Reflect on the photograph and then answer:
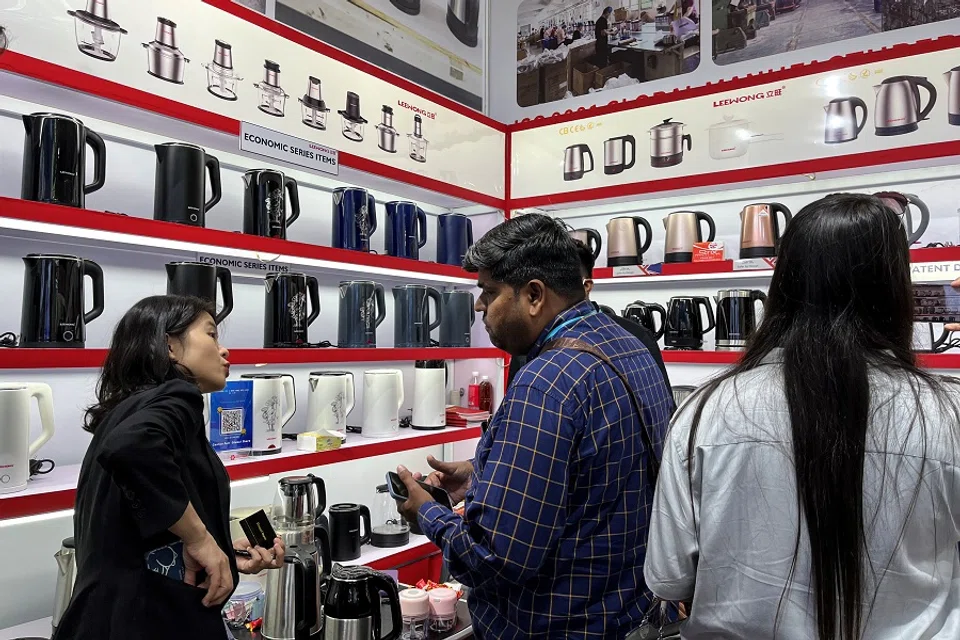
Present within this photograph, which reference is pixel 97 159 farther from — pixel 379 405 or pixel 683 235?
pixel 683 235

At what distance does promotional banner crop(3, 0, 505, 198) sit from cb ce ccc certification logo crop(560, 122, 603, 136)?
1.41 ft

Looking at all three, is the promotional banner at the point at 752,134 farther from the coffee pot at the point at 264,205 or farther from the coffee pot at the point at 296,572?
the coffee pot at the point at 296,572

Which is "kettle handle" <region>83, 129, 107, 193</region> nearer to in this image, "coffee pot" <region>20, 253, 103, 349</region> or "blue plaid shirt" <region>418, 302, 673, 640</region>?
"coffee pot" <region>20, 253, 103, 349</region>

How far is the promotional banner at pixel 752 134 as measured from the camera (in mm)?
2568

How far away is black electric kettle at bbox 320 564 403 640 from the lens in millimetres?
1877

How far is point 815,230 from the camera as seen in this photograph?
98 centimetres

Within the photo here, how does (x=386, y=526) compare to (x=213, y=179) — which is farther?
(x=386, y=526)

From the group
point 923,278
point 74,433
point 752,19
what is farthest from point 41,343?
point 752,19

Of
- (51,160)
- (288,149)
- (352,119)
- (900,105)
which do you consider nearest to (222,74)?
Result: (288,149)

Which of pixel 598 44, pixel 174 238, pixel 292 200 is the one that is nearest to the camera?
pixel 174 238

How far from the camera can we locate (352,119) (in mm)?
2697

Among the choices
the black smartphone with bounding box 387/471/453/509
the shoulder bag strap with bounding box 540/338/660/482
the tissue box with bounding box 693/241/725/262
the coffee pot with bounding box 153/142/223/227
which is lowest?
the black smartphone with bounding box 387/471/453/509

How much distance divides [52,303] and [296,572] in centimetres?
97

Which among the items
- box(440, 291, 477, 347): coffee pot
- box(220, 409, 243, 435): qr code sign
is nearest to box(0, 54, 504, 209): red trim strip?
box(440, 291, 477, 347): coffee pot
